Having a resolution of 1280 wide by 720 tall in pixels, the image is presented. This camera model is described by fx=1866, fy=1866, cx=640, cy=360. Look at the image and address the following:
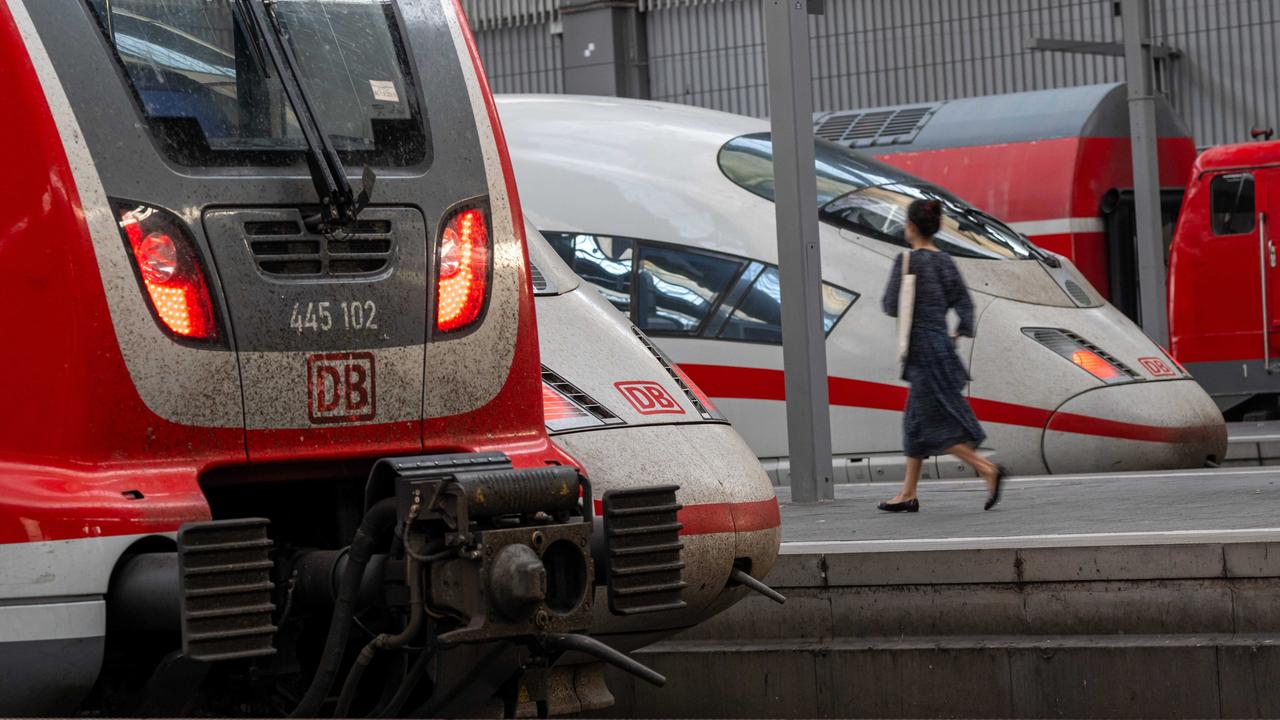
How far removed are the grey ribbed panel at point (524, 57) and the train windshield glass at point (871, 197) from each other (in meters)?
12.8

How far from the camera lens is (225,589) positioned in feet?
12.1

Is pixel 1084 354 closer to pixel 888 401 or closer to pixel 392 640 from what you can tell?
pixel 888 401

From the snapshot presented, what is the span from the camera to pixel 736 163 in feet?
36.2

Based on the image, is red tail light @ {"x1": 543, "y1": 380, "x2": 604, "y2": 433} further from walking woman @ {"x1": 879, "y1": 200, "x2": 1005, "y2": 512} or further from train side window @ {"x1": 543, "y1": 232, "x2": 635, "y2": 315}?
train side window @ {"x1": 543, "y1": 232, "x2": 635, "y2": 315}

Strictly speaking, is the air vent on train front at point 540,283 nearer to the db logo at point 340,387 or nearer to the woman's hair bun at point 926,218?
the db logo at point 340,387

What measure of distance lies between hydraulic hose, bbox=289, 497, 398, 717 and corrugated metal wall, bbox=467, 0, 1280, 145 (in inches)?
632

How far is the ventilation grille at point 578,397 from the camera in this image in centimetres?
523

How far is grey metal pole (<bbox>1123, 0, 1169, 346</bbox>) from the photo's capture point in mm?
15305

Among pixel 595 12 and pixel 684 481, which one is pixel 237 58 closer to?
pixel 684 481

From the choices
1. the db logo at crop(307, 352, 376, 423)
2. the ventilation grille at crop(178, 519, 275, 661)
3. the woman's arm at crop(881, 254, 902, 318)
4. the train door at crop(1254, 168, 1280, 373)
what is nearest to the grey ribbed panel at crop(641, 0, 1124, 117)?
the train door at crop(1254, 168, 1280, 373)

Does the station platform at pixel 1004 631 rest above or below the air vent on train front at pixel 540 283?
below

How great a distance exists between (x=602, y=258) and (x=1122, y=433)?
10.2 feet

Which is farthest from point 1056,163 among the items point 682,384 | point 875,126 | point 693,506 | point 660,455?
point 693,506

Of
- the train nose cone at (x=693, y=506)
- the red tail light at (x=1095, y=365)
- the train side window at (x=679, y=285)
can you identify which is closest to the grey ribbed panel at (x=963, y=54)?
the red tail light at (x=1095, y=365)
